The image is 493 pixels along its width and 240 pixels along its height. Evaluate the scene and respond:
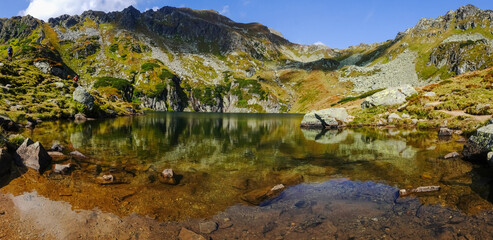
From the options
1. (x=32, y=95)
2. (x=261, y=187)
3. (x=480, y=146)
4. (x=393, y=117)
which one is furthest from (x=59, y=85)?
(x=393, y=117)

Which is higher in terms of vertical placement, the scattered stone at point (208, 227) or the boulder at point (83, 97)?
the boulder at point (83, 97)

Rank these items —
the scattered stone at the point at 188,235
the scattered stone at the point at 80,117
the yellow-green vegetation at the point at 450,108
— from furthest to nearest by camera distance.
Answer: the scattered stone at the point at 80,117
the yellow-green vegetation at the point at 450,108
the scattered stone at the point at 188,235

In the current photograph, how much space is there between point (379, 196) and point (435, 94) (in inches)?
2443

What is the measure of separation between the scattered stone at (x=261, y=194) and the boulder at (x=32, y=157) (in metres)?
13.6

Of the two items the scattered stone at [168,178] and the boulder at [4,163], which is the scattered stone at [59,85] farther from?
the scattered stone at [168,178]

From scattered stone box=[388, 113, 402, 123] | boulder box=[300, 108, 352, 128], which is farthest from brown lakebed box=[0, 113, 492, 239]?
scattered stone box=[388, 113, 402, 123]

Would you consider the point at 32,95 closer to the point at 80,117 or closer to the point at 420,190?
the point at 80,117

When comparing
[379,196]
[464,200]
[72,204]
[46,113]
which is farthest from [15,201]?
[46,113]

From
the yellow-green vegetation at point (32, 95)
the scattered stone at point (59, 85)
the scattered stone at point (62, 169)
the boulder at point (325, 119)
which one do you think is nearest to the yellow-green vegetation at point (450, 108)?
the boulder at point (325, 119)

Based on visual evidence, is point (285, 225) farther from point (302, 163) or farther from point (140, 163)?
point (140, 163)

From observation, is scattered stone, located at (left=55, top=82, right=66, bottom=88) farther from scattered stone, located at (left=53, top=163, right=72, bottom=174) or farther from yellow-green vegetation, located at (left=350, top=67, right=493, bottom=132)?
yellow-green vegetation, located at (left=350, top=67, right=493, bottom=132)

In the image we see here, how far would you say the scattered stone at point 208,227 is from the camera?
8823 mm

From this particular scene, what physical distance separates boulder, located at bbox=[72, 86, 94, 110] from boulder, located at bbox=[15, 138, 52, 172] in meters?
49.2

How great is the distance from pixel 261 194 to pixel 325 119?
47.4m
